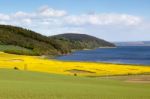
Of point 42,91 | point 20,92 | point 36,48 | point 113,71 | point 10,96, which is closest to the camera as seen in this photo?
point 10,96

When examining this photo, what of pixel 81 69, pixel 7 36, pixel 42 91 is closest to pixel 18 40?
pixel 7 36

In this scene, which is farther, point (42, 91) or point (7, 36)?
point (7, 36)

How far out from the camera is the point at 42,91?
70.2ft

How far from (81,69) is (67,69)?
6.48 feet

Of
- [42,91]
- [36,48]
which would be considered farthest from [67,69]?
[36,48]

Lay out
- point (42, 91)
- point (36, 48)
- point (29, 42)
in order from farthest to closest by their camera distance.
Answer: point (29, 42)
point (36, 48)
point (42, 91)

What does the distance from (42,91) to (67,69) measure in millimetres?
33542

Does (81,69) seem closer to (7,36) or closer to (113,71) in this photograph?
(113,71)

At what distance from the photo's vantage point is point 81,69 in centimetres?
5562

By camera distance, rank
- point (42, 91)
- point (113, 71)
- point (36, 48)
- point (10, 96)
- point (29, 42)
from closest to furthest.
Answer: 1. point (10, 96)
2. point (42, 91)
3. point (113, 71)
4. point (36, 48)
5. point (29, 42)

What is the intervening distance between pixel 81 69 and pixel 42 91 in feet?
113

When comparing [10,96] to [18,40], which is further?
[18,40]

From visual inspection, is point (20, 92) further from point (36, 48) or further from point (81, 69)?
point (36, 48)

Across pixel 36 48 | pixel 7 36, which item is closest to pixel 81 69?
pixel 36 48
